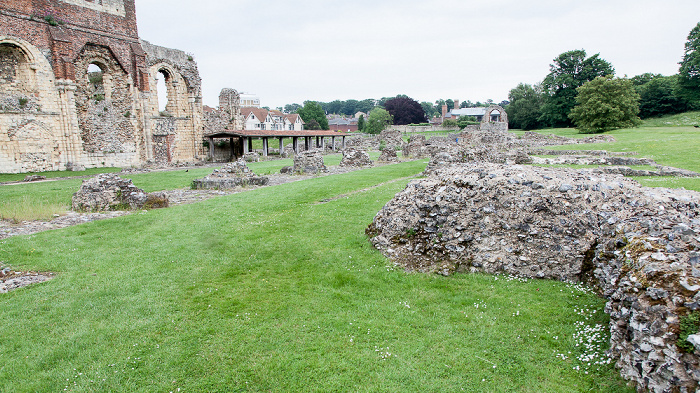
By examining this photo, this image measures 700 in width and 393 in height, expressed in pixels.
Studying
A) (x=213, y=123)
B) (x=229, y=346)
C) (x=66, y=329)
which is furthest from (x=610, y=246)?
(x=213, y=123)

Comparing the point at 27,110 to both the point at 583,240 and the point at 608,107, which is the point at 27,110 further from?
the point at 608,107

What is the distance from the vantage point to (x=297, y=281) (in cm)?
691

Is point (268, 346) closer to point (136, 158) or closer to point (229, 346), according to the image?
point (229, 346)

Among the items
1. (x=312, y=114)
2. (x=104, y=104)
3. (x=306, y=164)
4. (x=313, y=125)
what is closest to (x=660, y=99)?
(x=306, y=164)

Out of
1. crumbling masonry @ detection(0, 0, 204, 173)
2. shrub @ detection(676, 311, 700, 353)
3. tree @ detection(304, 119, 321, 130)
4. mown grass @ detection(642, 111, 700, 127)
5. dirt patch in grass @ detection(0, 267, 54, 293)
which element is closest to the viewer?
shrub @ detection(676, 311, 700, 353)

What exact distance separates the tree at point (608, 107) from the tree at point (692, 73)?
49.5ft

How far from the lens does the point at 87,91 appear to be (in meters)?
29.7

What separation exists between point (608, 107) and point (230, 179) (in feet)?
158

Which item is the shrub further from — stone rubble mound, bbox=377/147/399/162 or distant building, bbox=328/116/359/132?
distant building, bbox=328/116/359/132

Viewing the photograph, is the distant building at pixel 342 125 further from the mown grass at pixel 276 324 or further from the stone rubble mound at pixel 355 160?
the mown grass at pixel 276 324

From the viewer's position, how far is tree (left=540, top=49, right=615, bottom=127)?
6762 cm

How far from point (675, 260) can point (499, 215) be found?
10.4 ft

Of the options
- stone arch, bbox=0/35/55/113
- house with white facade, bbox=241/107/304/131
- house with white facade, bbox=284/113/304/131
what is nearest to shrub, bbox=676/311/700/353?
stone arch, bbox=0/35/55/113

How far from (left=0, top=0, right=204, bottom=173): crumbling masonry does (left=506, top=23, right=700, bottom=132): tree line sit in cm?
4892
